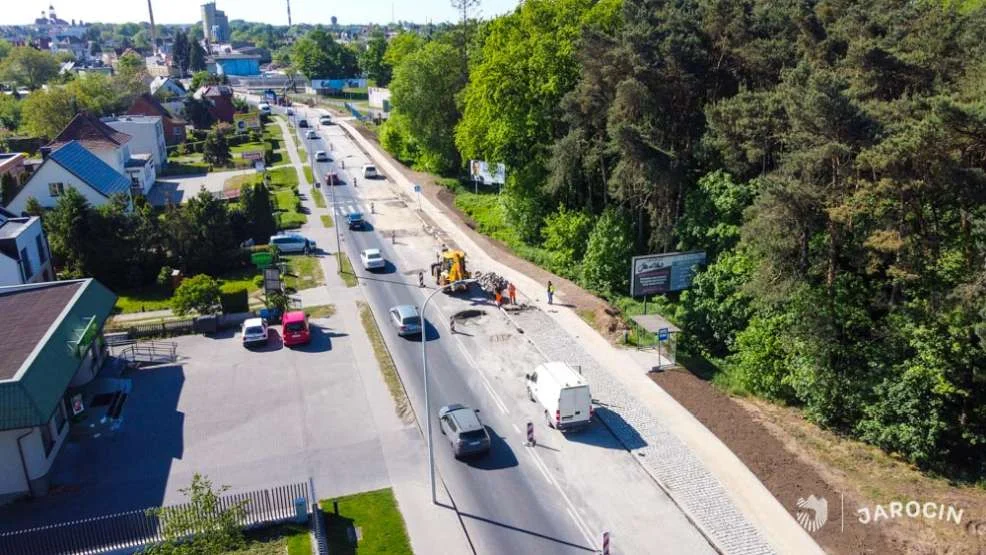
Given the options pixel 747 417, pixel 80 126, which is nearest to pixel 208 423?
pixel 747 417

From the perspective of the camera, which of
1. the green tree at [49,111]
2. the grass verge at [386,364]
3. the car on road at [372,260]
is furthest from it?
the green tree at [49,111]

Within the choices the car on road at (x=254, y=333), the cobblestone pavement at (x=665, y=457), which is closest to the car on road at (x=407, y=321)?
the cobblestone pavement at (x=665, y=457)

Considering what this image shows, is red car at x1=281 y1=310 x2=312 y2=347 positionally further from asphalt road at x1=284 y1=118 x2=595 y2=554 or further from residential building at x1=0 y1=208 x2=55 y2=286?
residential building at x1=0 y1=208 x2=55 y2=286

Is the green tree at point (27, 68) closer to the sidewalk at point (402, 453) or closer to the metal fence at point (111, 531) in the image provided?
the sidewalk at point (402, 453)

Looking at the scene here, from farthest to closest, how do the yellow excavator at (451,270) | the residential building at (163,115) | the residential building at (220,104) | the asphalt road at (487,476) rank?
the residential building at (220,104) < the residential building at (163,115) < the yellow excavator at (451,270) < the asphalt road at (487,476)

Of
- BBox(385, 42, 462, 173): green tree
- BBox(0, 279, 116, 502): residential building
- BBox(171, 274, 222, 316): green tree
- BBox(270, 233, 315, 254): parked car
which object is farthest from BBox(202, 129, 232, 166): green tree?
BBox(0, 279, 116, 502): residential building

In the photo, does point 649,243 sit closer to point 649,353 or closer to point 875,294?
point 649,353

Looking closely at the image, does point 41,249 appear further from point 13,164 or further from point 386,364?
point 13,164
